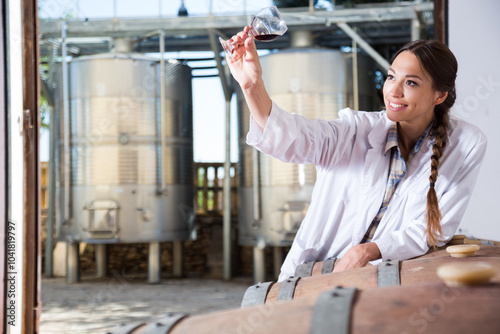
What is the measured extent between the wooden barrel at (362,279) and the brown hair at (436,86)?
9.6 inches

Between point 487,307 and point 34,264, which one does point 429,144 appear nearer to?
point 487,307

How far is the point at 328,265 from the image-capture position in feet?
6.30

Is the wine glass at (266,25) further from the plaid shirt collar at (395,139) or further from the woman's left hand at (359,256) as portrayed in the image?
the woman's left hand at (359,256)

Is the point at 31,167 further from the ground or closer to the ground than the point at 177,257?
further from the ground

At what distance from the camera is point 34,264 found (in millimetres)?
2709

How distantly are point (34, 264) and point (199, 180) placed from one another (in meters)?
6.14

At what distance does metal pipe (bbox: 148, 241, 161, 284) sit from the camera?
24.0ft

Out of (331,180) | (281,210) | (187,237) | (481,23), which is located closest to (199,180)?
(187,237)

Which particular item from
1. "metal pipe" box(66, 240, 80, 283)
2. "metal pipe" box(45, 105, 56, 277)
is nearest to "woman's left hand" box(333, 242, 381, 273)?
"metal pipe" box(66, 240, 80, 283)

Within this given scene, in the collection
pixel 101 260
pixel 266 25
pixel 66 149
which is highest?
pixel 266 25

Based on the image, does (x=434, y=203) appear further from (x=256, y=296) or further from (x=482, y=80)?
(x=482, y=80)

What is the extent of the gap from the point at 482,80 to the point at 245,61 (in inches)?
83.9

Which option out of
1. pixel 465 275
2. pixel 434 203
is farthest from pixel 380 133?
pixel 465 275

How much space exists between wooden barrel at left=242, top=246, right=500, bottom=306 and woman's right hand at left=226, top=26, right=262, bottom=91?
0.60 metres
